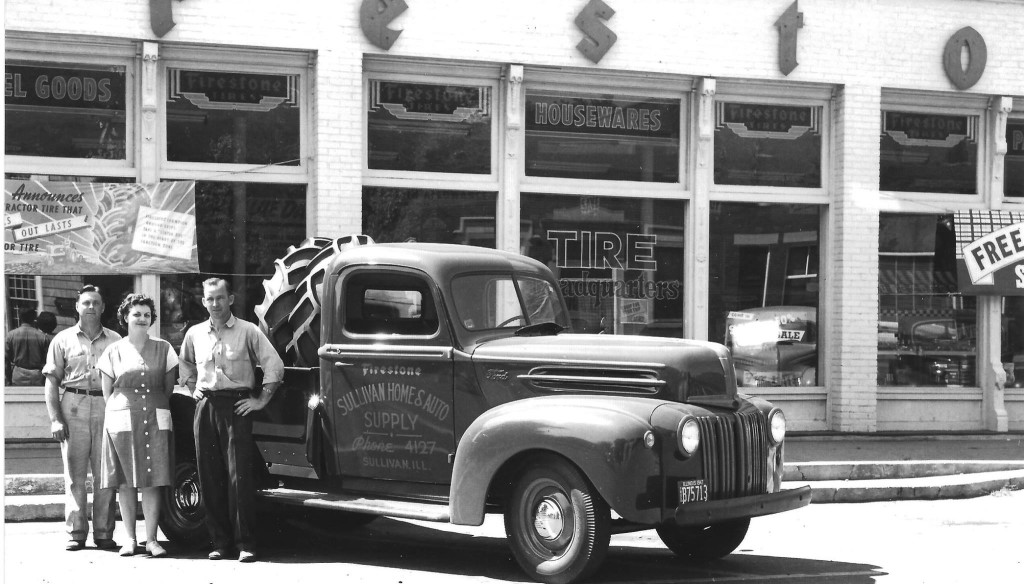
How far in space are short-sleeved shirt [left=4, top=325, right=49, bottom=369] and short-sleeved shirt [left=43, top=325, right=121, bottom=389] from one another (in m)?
5.07

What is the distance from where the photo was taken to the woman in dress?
28.4 ft

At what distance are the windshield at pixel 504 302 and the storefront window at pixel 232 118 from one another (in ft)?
20.4

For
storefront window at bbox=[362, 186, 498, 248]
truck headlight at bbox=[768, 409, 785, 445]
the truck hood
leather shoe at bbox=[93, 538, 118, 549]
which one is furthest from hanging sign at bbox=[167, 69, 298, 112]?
truck headlight at bbox=[768, 409, 785, 445]

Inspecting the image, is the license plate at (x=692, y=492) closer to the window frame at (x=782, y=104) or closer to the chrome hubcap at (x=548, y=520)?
Result: the chrome hubcap at (x=548, y=520)

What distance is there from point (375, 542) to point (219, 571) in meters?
1.56

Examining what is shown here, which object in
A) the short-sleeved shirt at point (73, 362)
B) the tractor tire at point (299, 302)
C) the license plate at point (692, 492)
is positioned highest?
the tractor tire at point (299, 302)

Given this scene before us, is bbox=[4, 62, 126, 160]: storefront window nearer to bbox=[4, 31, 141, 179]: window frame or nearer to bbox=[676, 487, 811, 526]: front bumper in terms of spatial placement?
bbox=[4, 31, 141, 179]: window frame

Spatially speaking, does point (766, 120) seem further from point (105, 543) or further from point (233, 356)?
point (105, 543)

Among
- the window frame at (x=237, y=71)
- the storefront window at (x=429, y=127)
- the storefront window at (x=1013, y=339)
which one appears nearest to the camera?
the window frame at (x=237, y=71)

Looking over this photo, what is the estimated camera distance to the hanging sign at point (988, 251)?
16.3 metres

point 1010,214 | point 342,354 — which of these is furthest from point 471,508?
point 1010,214

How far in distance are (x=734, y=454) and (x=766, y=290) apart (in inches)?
336

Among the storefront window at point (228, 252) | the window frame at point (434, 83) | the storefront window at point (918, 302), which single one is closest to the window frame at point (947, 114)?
the storefront window at point (918, 302)

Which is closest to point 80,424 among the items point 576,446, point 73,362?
point 73,362
